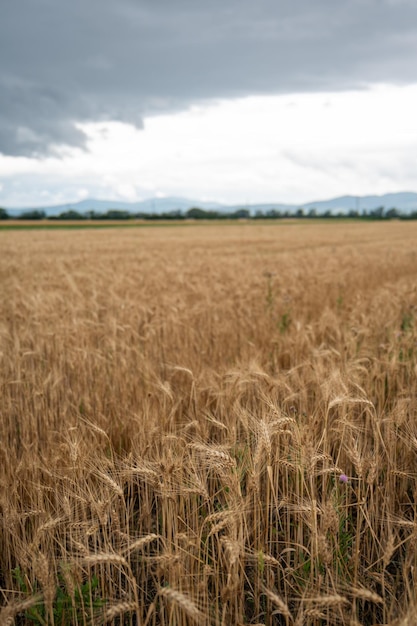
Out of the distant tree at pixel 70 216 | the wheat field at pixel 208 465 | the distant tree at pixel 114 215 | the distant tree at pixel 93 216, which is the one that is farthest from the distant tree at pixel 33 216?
the wheat field at pixel 208 465

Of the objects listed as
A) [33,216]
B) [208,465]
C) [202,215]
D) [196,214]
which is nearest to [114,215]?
[33,216]

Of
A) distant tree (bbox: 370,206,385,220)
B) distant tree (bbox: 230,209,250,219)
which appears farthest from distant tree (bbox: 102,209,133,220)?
distant tree (bbox: 370,206,385,220)

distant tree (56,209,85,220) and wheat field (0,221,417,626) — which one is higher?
distant tree (56,209,85,220)

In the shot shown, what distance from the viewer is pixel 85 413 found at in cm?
337

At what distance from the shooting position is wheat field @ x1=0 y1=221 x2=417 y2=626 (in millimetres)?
1675

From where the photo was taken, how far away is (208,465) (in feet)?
8.00

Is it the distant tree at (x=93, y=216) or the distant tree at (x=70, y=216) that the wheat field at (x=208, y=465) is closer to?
the distant tree at (x=70, y=216)

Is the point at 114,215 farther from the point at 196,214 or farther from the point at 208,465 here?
the point at 208,465

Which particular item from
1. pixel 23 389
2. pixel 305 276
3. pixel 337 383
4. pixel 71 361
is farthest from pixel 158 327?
pixel 305 276

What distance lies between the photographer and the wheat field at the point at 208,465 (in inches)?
65.9

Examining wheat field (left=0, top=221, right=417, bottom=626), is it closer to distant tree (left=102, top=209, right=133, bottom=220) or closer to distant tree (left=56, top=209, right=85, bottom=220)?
distant tree (left=56, top=209, right=85, bottom=220)

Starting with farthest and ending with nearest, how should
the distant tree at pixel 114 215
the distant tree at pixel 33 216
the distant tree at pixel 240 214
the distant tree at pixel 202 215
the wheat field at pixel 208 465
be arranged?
1. the distant tree at pixel 240 214
2. the distant tree at pixel 202 215
3. the distant tree at pixel 114 215
4. the distant tree at pixel 33 216
5. the wheat field at pixel 208 465

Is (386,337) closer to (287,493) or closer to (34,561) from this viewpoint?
(287,493)

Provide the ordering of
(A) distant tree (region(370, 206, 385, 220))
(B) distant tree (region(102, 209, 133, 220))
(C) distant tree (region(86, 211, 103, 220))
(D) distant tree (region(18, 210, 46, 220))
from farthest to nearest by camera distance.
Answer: (A) distant tree (region(370, 206, 385, 220))
(C) distant tree (region(86, 211, 103, 220))
(B) distant tree (region(102, 209, 133, 220))
(D) distant tree (region(18, 210, 46, 220))
